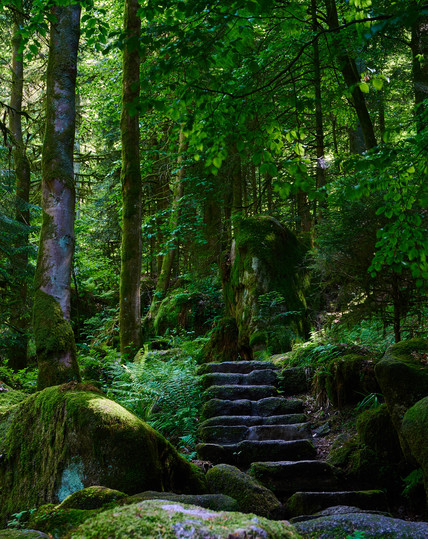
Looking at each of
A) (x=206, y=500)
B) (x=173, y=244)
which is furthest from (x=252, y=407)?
(x=173, y=244)

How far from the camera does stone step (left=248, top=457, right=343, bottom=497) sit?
4.80 meters

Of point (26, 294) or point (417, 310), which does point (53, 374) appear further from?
point (26, 294)

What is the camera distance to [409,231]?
529 centimetres

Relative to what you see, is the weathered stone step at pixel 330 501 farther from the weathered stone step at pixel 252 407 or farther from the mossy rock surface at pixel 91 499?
the weathered stone step at pixel 252 407

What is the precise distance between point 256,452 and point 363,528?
317cm

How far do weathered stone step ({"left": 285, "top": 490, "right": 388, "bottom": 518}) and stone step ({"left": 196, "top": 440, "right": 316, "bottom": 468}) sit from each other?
1.43 m

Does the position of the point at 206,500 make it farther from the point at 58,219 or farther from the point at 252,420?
the point at 58,219

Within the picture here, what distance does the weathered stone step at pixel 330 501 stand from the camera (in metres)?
4.03

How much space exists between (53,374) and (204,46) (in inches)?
161

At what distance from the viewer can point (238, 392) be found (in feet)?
24.4

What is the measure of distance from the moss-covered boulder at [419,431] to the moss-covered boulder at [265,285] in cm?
581

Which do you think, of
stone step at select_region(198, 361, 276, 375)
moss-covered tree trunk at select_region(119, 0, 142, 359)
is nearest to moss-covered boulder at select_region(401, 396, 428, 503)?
stone step at select_region(198, 361, 276, 375)

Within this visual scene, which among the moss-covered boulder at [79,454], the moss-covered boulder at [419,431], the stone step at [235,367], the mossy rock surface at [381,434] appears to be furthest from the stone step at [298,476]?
the stone step at [235,367]

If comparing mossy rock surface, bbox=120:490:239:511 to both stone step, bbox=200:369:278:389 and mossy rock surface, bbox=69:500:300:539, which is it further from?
stone step, bbox=200:369:278:389
